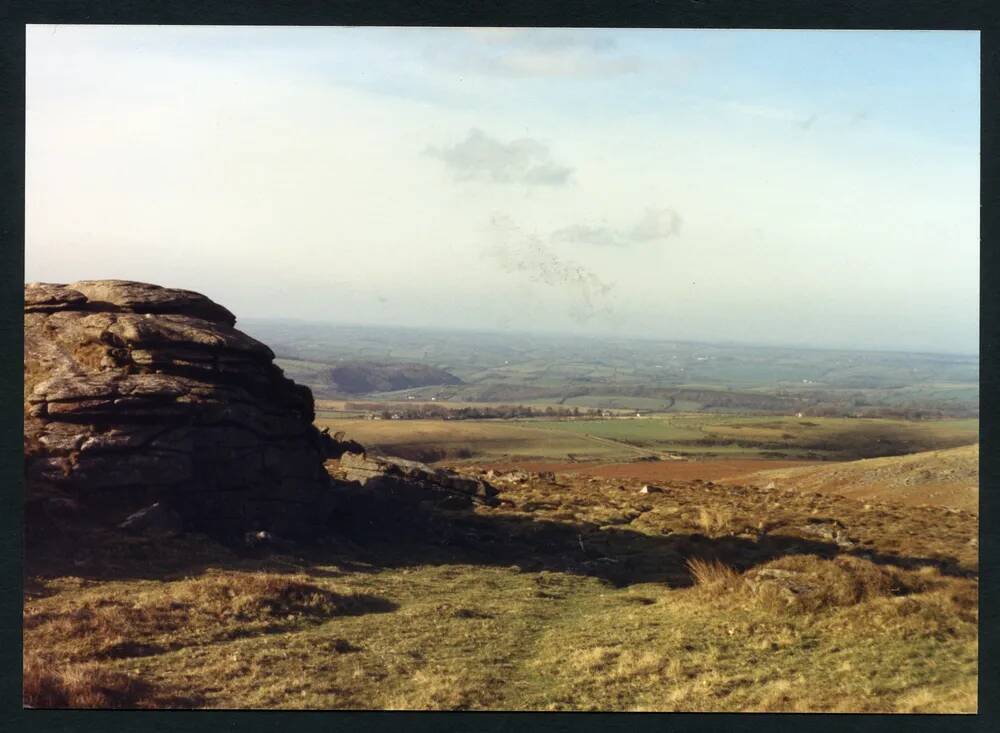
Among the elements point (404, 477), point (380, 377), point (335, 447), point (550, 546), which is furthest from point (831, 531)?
point (380, 377)

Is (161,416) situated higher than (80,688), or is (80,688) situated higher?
(161,416)

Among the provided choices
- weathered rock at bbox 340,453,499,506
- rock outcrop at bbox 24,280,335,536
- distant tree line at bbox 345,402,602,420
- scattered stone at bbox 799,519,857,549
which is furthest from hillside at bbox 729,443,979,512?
distant tree line at bbox 345,402,602,420

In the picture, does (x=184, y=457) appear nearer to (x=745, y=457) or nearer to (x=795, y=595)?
(x=795, y=595)

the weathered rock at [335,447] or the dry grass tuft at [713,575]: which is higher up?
the weathered rock at [335,447]

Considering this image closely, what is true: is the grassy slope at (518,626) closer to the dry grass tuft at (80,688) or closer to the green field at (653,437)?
the dry grass tuft at (80,688)

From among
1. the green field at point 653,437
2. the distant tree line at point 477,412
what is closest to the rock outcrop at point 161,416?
the green field at point 653,437

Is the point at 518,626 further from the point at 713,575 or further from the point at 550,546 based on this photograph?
the point at 550,546
